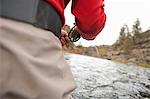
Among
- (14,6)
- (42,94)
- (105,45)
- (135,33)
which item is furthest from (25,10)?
(105,45)

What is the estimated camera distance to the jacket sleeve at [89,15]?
50.9 inches

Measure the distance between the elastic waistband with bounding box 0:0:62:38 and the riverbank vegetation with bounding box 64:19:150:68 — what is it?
59307 millimetres

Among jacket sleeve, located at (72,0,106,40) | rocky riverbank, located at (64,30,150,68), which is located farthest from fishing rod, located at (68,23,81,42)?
rocky riverbank, located at (64,30,150,68)

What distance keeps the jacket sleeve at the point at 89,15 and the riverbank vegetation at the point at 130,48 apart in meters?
58.9

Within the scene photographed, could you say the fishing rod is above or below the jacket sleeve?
below

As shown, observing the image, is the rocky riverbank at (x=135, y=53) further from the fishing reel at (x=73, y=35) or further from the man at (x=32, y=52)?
the man at (x=32, y=52)

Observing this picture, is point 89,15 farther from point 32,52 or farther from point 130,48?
point 130,48

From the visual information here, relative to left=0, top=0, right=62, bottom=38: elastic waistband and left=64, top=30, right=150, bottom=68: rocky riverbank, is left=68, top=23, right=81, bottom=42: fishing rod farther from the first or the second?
left=64, top=30, right=150, bottom=68: rocky riverbank

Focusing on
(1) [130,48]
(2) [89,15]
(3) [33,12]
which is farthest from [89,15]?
(1) [130,48]

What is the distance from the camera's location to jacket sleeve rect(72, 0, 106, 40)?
1293 mm

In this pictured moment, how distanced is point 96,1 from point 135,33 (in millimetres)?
83399

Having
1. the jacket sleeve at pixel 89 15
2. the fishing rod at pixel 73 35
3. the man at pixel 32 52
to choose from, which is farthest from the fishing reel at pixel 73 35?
the man at pixel 32 52

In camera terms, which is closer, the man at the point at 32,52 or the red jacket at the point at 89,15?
the man at the point at 32,52

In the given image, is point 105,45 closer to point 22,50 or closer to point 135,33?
point 135,33
